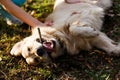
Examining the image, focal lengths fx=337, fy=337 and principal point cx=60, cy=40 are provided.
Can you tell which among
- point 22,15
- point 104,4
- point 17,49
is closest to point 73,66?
point 17,49

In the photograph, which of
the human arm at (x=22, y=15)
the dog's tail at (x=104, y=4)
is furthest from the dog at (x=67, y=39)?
the dog's tail at (x=104, y=4)

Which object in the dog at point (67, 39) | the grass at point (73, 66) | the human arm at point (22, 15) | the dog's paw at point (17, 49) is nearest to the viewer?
the grass at point (73, 66)

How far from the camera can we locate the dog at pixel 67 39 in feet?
14.3

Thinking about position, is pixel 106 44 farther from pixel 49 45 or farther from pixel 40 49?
pixel 40 49

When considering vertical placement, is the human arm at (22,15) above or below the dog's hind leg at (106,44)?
above

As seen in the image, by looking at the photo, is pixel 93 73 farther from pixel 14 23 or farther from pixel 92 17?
pixel 14 23

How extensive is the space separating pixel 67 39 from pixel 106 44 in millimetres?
528

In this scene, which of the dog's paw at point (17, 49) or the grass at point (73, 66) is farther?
the dog's paw at point (17, 49)

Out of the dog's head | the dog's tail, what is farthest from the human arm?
the dog's tail

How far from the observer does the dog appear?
4.35 meters

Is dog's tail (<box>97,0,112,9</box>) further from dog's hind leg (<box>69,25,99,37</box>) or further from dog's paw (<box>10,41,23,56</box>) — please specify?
dog's paw (<box>10,41,23,56</box>)

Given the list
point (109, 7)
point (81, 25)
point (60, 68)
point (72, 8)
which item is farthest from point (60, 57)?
point (109, 7)

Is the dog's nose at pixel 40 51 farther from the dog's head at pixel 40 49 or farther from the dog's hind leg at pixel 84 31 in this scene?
the dog's hind leg at pixel 84 31

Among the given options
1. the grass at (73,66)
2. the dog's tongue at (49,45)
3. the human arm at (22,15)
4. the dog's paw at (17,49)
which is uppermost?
the human arm at (22,15)
